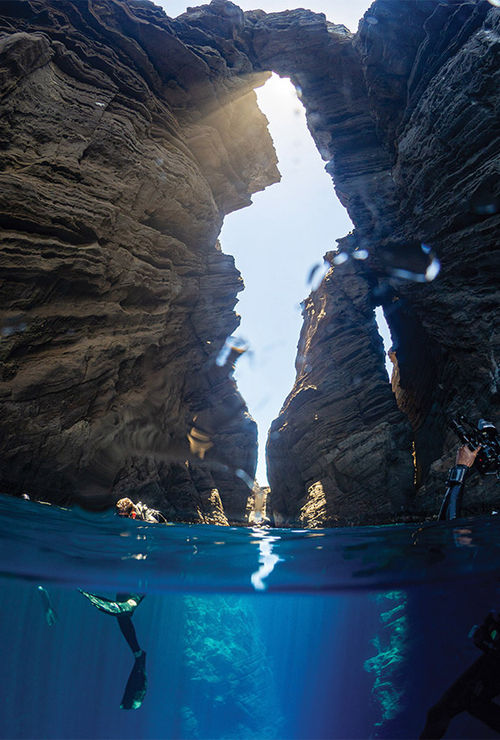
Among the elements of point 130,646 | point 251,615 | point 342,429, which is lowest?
point 251,615

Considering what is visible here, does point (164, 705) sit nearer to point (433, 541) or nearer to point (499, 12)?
point (433, 541)

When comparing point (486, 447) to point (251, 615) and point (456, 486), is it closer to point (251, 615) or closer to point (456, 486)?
point (456, 486)

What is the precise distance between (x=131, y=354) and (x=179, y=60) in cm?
1488

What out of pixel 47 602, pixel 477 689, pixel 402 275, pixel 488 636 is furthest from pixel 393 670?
pixel 47 602

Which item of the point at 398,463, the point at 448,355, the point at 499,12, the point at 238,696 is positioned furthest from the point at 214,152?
the point at 238,696

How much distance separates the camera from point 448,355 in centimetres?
1697

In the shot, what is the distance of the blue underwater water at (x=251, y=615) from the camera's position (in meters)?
10.0

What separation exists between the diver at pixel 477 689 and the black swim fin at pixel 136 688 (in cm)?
654

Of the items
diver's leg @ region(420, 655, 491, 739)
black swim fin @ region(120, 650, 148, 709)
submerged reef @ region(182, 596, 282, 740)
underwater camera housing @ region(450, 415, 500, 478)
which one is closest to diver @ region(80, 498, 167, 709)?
black swim fin @ region(120, 650, 148, 709)

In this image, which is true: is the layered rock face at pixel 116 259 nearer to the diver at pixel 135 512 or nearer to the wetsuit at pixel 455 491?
the diver at pixel 135 512

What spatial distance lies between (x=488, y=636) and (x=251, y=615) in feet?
163

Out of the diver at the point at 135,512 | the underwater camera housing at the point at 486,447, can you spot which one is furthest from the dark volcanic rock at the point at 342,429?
the underwater camera housing at the point at 486,447

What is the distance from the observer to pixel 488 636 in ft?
18.8

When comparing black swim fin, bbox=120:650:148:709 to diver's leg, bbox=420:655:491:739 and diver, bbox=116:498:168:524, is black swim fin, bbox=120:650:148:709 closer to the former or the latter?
diver, bbox=116:498:168:524
